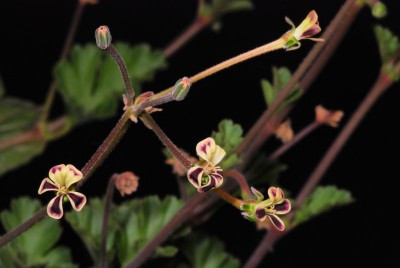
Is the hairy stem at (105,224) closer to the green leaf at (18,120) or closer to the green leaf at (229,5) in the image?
the green leaf at (18,120)

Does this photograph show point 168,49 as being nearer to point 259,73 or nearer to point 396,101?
point 259,73

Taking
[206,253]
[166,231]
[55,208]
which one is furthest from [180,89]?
[206,253]

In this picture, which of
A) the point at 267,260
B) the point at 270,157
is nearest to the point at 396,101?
the point at 267,260

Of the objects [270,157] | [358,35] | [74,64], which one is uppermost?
[74,64]

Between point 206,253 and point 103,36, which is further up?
point 103,36

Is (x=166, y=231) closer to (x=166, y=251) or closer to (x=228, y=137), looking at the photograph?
(x=166, y=251)

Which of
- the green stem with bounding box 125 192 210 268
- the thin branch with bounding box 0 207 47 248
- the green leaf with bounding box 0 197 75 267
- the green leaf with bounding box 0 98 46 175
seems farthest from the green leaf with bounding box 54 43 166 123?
the thin branch with bounding box 0 207 47 248

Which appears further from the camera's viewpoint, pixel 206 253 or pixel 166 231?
pixel 206 253
